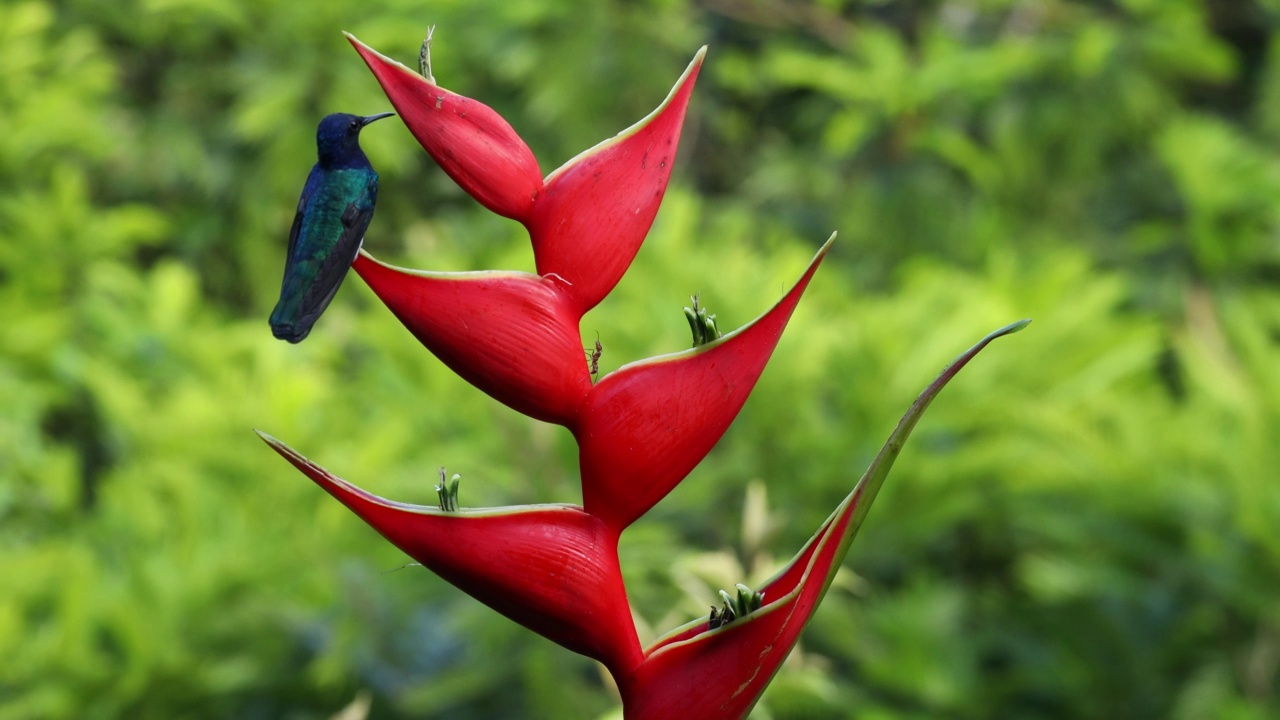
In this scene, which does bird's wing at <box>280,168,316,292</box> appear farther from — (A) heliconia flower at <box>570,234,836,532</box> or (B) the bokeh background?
(B) the bokeh background

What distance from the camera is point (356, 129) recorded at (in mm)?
440

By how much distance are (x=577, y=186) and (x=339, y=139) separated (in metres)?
0.09

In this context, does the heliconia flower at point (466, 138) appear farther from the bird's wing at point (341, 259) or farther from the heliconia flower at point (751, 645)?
the heliconia flower at point (751, 645)

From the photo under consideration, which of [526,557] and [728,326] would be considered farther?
[728,326]

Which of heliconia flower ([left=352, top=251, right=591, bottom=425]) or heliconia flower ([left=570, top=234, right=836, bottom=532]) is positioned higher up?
heliconia flower ([left=352, top=251, right=591, bottom=425])

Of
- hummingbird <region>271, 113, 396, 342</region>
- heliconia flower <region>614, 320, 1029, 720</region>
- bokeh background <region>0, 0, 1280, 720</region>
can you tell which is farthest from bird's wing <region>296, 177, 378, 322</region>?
bokeh background <region>0, 0, 1280, 720</region>

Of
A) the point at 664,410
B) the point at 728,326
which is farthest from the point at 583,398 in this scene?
the point at 728,326

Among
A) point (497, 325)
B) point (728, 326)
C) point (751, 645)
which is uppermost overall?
point (497, 325)

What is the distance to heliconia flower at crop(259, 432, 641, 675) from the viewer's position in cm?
40

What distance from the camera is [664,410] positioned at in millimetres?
407

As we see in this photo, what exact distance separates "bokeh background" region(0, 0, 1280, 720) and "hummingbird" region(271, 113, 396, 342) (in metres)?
0.69

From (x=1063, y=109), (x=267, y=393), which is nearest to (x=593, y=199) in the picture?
(x=267, y=393)

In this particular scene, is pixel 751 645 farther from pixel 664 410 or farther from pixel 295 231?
pixel 295 231

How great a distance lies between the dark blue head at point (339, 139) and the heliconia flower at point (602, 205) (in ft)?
0.24
